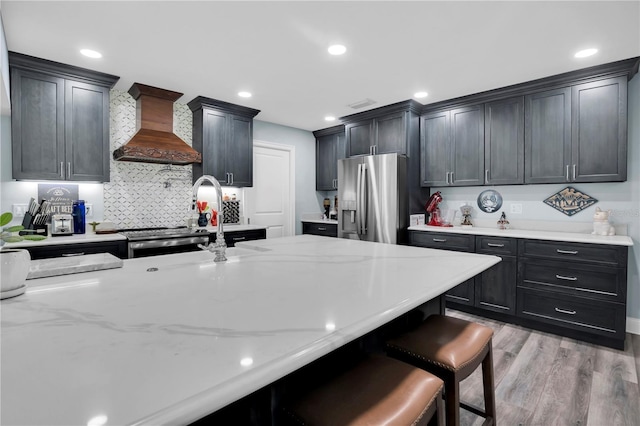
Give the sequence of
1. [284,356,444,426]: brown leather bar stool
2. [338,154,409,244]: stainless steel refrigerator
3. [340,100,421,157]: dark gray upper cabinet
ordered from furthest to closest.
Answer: [340,100,421,157]: dark gray upper cabinet
[338,154,409,244]: stainless steel refrigerator
[284,356,444,426]: brown leather bar stool

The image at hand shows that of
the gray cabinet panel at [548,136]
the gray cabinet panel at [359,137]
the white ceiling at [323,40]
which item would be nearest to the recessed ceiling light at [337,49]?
the white ceiling at [323,40]

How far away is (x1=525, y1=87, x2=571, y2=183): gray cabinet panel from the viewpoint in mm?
3178

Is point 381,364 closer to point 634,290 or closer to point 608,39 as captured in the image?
point 608,39

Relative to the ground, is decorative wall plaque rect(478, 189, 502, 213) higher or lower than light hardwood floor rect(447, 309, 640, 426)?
higher

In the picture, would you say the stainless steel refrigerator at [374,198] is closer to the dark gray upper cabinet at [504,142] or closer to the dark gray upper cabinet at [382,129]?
the dark gray upper cabinet at [382,129]

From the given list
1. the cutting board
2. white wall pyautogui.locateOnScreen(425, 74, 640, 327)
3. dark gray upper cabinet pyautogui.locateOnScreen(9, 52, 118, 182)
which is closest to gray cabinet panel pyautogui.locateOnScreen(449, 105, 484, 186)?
white wall pyautogui.locateOnScreen(425, 74, 640, 327)

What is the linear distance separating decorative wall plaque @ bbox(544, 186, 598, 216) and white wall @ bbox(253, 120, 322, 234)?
334 centimetres

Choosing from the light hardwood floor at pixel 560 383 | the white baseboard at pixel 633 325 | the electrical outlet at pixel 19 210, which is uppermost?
the electrical outlet at pixel 19 210

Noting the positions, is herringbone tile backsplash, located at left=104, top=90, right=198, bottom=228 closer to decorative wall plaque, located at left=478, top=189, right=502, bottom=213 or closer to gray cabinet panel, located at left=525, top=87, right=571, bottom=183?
decorative wall plaque, located at left=478, top=189, right=502, bottom=213

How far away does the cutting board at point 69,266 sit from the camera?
1.29 m

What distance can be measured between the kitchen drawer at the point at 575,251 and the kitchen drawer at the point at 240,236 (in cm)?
291

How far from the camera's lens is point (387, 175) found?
4047mm

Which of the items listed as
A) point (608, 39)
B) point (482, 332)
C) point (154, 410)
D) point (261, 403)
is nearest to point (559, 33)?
point (608, 39)

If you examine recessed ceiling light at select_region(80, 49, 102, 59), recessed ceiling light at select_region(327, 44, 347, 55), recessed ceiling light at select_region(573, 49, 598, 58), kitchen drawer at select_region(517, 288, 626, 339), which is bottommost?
kitchen drawer at select_region(517, 288, 626, 339)
